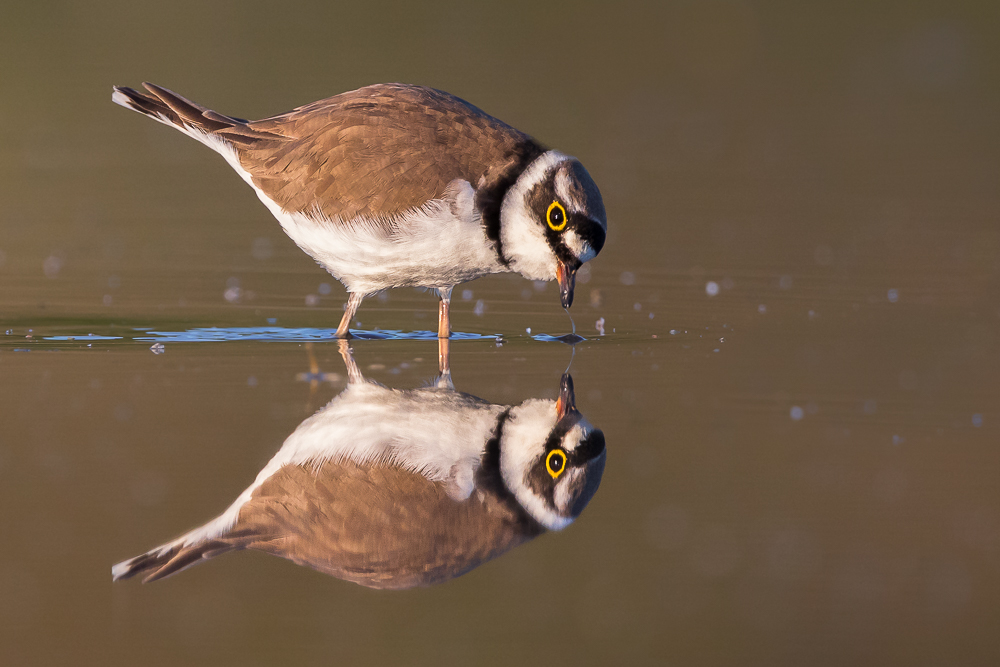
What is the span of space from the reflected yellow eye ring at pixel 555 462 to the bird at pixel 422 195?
2315 mm

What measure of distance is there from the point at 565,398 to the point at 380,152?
2405 mm

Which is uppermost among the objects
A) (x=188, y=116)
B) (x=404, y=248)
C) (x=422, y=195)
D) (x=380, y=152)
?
(x=188, y=116)

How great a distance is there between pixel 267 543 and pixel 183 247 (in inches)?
288

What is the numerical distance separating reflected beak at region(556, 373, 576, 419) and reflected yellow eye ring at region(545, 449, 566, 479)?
583 mm

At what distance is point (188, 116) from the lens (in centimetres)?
959

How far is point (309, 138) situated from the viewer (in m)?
8.81

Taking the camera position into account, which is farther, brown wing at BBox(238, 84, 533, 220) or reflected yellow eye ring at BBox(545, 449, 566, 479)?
brown wing at BBox(238, 84, 533, 220)

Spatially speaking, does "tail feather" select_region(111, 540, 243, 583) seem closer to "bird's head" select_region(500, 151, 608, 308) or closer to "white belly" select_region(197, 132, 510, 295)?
"white belly" select_region(197, 132, 510, 295)

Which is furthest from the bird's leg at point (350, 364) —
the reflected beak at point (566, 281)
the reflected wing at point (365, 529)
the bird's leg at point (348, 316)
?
the reflected wing at point (365, 529)

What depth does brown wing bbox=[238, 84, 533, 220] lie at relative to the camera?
8.20m

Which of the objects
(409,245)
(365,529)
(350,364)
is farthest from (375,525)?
(409,245)

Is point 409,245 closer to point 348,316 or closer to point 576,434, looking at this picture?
point 348,316

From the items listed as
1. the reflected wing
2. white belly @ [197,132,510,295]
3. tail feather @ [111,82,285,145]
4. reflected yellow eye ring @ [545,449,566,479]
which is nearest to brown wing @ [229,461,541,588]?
the reflected wing

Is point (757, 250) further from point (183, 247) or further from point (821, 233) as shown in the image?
point (183, 247)
